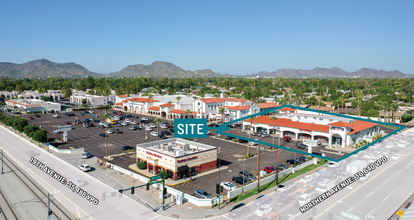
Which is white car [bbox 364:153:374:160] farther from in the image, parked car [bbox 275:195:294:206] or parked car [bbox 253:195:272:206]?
parked car [bbox 253:195:272:206]

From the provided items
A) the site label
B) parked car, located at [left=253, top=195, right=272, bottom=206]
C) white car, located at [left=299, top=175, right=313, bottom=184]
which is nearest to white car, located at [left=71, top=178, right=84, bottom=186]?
parked car, located at [left=253, top=195, right=272, bottom=206]

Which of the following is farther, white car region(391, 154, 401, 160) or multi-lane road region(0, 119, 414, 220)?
white car region(391, 154, 401, 160)

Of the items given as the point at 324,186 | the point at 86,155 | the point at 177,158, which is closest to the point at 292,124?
the point at 324,186

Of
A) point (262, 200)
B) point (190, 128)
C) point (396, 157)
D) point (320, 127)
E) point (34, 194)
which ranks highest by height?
point (190, 128)

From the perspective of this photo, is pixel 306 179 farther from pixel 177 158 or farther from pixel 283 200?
pixel 177 158

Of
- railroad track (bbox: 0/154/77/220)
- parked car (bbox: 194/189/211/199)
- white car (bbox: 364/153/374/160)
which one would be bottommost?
railroad track (bbox: 0/154/77/220)

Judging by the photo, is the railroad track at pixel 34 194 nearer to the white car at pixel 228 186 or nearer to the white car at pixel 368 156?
the white car at pixel 228 186

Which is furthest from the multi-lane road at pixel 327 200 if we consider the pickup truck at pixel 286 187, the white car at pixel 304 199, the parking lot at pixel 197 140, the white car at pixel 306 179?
the parking lot at pixel 197 140
